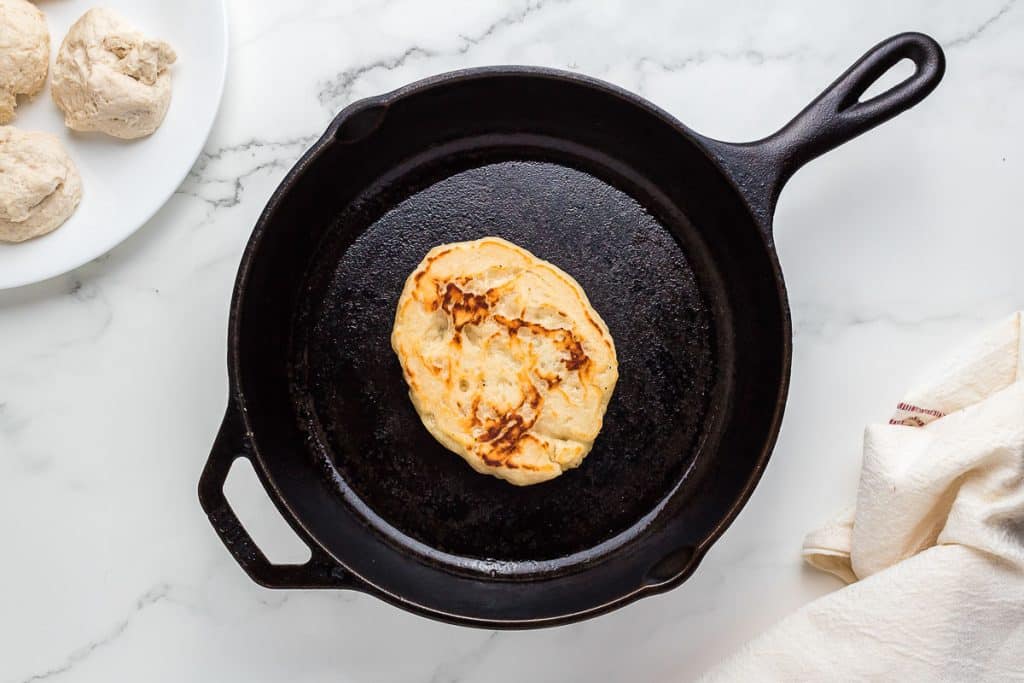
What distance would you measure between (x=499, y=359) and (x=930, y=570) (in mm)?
886

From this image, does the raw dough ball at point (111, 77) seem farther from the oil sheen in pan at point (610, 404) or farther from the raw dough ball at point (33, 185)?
the oil sheen in pan at point (610, 404)

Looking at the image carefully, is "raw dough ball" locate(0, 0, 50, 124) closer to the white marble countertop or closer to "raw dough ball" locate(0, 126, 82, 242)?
"raw dough ball" locate(0, 126, 82, 242)

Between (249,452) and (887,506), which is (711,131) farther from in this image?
(249,452)

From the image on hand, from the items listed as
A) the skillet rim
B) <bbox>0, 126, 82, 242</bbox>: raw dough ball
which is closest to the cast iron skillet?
the skillet rim

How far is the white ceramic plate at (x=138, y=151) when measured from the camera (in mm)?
1638

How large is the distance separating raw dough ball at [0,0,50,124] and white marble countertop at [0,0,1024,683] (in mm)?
321

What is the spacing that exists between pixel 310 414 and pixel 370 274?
306mm

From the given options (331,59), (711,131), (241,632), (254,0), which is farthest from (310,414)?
(711,131)

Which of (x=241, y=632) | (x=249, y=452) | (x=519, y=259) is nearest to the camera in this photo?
(x=249, y=452)

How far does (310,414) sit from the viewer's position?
1.76 m

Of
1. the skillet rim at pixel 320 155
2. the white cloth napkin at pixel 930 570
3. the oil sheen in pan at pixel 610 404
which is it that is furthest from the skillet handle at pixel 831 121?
the white cloth napkin at pixel 930 570

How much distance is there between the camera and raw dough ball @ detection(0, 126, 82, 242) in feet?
5.14

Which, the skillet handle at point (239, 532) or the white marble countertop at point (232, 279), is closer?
the skillet handle at point (239, 532)

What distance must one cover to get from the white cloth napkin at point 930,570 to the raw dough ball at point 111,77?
1493 mm
